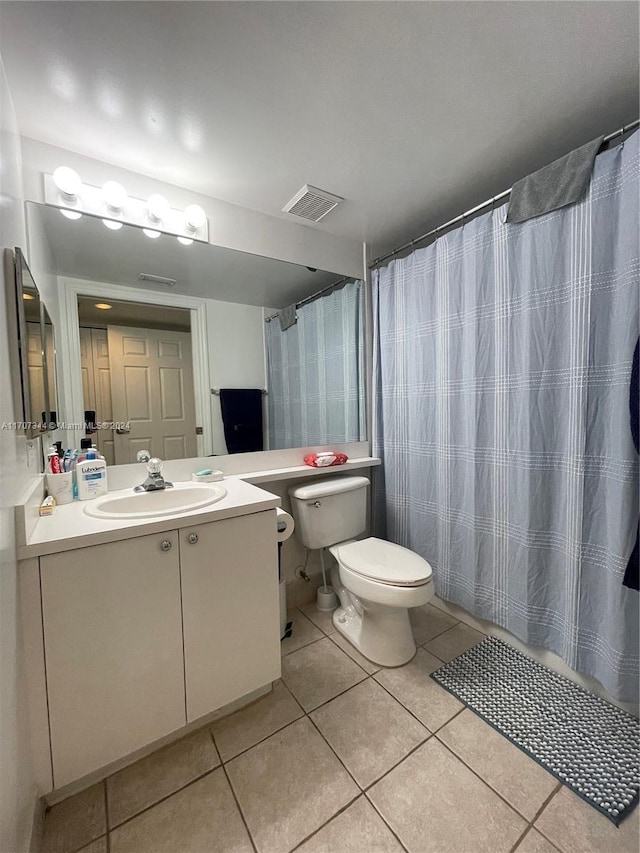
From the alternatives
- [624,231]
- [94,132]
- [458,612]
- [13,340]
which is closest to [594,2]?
[624,231]

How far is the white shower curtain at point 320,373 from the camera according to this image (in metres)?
1.89

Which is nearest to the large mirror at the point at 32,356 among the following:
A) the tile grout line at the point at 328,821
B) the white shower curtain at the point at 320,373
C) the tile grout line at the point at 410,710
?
the white shower curtain at the point at 320,373

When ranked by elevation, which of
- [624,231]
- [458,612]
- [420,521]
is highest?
[624,231]

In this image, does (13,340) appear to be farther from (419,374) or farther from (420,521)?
(420,521)

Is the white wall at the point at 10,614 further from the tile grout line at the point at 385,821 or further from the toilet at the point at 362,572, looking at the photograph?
the toilet at the point at 362,572

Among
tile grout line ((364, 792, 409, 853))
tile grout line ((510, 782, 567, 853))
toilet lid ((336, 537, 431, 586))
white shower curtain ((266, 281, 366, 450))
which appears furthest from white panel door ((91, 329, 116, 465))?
tile grout line ((510, 782, 567, 853))

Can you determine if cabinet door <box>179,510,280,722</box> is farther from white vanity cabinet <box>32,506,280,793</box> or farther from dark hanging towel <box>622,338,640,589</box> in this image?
dark hanging towel <box>622,338,640,589</box>

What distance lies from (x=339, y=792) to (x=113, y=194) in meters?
2.24

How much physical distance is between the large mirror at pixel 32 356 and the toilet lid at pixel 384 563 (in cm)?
130

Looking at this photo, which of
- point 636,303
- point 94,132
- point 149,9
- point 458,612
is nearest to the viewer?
point 149,9

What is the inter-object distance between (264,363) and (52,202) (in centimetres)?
104

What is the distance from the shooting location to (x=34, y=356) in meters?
1.05

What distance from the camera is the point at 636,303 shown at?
43.1 inches

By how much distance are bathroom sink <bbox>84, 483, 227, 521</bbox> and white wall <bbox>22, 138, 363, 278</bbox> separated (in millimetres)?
1164
